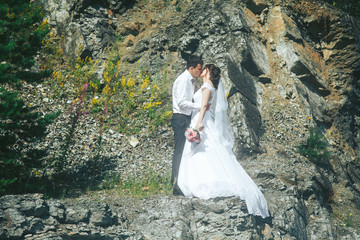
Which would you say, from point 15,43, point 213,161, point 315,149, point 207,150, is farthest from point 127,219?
point 315,149

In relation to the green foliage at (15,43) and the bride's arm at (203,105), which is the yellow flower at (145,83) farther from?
the green foliage at (15,43)

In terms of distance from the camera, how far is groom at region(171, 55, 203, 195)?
6.47 metres

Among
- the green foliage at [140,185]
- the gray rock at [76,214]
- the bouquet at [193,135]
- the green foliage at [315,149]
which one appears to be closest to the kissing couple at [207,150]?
the bouquet at [193,135]

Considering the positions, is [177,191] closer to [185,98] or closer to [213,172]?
[213,172]

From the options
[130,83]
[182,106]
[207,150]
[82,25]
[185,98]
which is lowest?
[207,150]

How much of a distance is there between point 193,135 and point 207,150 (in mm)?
478

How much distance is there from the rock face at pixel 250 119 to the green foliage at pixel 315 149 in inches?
8.0

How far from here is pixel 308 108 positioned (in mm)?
10078

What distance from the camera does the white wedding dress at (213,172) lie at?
18.4 feet

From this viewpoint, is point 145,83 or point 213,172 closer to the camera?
point 213,172

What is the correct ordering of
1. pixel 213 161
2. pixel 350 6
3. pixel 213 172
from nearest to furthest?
pixel 213 172, pixel 213 161, pixel 350 6

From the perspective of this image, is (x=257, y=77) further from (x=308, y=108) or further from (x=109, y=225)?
(x=109, y=225)

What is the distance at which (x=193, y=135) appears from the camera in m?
5.97

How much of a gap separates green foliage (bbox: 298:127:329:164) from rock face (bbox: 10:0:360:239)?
8.0 inches
